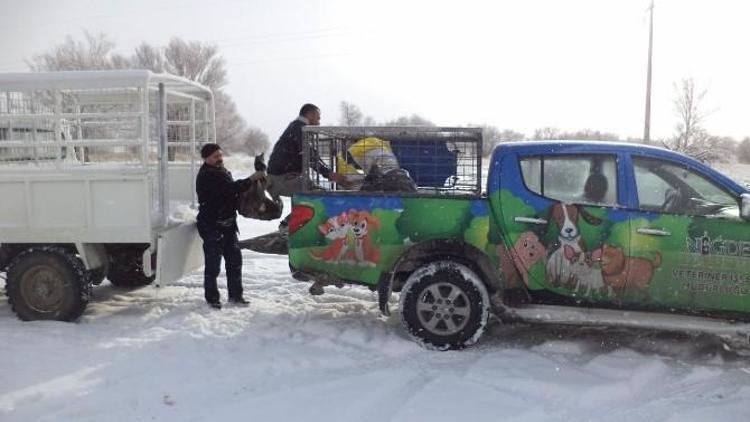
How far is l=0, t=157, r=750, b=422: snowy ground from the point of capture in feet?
14.0

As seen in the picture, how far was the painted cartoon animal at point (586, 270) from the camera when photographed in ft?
17.3

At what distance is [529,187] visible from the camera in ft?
17.8

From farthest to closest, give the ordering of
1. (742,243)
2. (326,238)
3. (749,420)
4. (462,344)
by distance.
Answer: (326,238) → (462,344) → (742,243) → (749,420)

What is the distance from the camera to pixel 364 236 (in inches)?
225

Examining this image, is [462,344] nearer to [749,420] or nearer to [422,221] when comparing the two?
[422,221]

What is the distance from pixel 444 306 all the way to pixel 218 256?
2.58 m

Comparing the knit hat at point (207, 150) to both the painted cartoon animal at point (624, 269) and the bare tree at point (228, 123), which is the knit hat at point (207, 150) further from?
the bare tree at point (228, 123)

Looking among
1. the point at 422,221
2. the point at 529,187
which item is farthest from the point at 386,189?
the point at 529,187

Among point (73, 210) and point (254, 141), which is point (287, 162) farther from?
Result: point (254, 141)

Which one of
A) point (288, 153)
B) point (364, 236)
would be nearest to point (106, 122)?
point (288, 153)

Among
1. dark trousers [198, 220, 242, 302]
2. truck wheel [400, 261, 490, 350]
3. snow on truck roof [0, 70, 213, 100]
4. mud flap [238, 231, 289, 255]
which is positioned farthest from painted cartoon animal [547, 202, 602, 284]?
snow on truck roof [0, 70, 213, 100]

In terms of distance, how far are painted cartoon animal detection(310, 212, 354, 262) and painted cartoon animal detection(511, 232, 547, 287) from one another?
1486mm

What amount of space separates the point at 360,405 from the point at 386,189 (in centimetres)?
220

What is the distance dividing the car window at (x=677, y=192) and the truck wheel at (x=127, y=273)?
17.2ft
